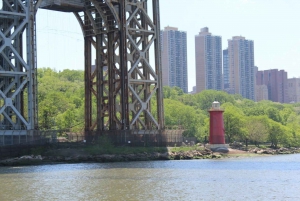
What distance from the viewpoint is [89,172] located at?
48.9 m

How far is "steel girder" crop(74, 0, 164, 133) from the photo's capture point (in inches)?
Answer: 2665

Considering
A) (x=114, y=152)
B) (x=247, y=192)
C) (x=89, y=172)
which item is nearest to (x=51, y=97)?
(x=114, y=152)

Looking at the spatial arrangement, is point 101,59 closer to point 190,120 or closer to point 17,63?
point 17,63

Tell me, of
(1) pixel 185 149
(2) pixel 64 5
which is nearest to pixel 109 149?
(1) pixel 185 149

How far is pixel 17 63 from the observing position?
6094cm

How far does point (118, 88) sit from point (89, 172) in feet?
67.0

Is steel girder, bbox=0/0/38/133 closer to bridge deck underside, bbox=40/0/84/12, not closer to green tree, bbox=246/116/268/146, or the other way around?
bridge deck underside, bbox=40/0/84/12

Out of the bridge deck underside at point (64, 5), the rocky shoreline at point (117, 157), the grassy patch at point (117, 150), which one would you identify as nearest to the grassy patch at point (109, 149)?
the grassy patch at point (117, 150)

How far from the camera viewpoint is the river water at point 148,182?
35719mm

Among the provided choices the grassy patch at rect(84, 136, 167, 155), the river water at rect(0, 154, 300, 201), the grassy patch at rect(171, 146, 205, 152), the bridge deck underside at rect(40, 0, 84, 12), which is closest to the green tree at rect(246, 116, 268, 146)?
the grassy patch at rect(171, 146, 205, 152)

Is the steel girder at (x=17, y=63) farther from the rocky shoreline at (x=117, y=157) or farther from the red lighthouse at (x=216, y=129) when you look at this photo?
the red lighthouse at (x=216, y=129)

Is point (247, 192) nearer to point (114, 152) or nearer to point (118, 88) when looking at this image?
point (114, 152)

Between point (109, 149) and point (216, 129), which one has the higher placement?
point (216, 129)

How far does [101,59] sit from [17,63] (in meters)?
11.5
